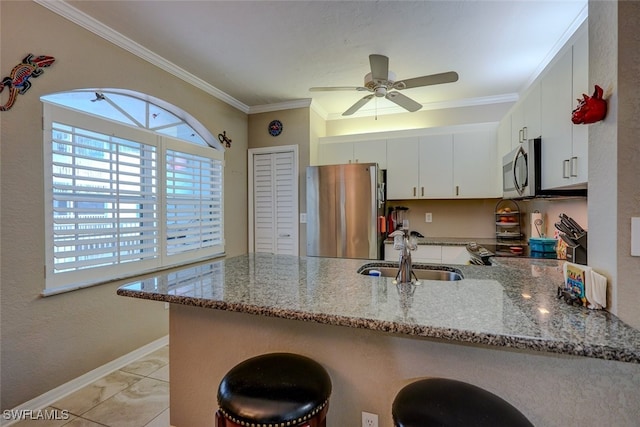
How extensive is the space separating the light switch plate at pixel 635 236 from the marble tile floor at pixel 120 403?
2379mm

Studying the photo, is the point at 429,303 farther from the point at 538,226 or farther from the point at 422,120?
the point at 422,120

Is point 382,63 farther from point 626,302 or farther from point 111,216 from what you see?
point 111,216

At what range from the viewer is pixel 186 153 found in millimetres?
3033

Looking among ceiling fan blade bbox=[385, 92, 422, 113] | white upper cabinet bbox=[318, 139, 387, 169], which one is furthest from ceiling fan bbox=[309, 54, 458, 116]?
white upper cabinet bbox=[318, 139, 387, 169]

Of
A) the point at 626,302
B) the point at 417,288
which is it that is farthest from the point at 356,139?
the point at 626,302

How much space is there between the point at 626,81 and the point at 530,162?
4.32 ft

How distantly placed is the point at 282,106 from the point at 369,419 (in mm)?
3459

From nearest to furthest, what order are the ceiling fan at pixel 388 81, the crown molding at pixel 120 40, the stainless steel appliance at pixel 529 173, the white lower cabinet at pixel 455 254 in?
the crown molding at pixel 120 40, the stainless steel appliance at pixel 529 173, the ceiling fan at pixel 388 81, the white lower cabinet at pixel 455 254

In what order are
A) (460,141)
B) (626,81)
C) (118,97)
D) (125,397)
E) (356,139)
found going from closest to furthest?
(626,81), (125,397), (118,97), (460,141), (356,139)

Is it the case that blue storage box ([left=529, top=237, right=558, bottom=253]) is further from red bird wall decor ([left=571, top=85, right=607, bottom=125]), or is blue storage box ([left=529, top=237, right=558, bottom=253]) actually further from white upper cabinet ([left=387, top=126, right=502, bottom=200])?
red bird wall decor ([left=571, top=85, right=607, bottom=125])

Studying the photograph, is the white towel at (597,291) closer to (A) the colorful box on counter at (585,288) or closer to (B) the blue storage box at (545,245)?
(A) the colorful box on counter at (585,288)

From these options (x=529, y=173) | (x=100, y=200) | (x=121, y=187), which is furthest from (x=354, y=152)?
(x=100, y=200)

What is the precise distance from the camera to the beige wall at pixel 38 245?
1.74 m

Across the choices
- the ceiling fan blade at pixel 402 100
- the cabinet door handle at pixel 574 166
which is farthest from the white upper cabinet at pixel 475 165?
the cabinet door handle at pixel 574 166
